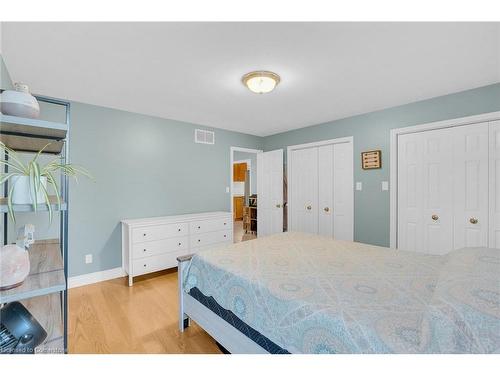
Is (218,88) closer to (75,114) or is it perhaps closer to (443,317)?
(75,114)

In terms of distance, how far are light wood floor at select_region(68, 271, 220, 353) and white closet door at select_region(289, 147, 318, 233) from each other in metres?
2.30

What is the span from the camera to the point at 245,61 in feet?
6.34

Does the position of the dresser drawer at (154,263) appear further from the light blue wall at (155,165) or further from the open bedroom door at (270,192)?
the open bedroom door at (270,192)

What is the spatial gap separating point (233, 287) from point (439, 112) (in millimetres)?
3001

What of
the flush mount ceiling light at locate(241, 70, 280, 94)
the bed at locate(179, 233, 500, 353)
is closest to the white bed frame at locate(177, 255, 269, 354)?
the bed at locate(179, 233, 500, 353)

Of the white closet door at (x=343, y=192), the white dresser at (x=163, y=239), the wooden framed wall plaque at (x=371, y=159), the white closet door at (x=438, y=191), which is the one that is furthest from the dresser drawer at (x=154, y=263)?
the white closet door at (x=438, y=191)

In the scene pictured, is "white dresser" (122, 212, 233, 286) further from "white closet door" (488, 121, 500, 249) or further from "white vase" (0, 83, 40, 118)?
"white closet door" (488, 121, 500, 249)

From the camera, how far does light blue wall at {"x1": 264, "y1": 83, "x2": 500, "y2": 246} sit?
8.63 feet

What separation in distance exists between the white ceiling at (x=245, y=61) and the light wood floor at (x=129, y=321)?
221 centimetres

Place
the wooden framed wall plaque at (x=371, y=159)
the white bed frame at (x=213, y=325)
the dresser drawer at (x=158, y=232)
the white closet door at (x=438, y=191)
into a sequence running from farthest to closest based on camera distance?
the wooden framed wall plaque at (x=371, y=159) → the dresser drawer at (x=158, y=232) → the white closet door at (x=438, y=191) → the white bed frame at (x=213, y=325)

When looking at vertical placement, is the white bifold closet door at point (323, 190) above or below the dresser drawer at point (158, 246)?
above

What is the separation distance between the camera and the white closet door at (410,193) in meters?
2.94
